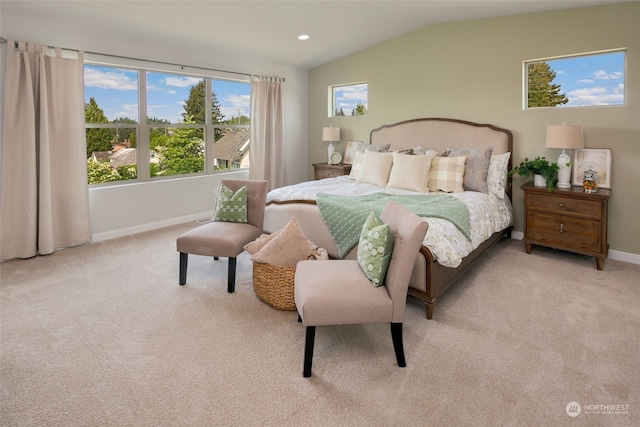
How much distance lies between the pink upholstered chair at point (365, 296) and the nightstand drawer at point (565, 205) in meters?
2.45

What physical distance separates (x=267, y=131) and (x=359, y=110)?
1.51 meters

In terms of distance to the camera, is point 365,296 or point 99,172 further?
point 99,172

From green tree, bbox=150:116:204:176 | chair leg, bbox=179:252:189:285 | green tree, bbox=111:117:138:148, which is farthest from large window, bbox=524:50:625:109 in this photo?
green tree, bbox=111:117:138:148

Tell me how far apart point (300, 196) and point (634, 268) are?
3.25m

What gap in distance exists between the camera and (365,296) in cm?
204

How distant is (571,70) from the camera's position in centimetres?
414

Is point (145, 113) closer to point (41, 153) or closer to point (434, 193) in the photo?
point (41, 153)

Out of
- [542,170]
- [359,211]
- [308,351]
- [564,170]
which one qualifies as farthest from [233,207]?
[564,170]

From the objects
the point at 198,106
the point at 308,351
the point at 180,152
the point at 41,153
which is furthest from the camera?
the point at 198,106

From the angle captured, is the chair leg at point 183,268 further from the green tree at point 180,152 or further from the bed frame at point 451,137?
the green tree at point 180,152

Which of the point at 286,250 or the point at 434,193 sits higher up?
the point at 434,193

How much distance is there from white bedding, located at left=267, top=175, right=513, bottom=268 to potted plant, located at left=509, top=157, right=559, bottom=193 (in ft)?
1.27

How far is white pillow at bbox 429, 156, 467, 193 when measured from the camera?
4.15 m

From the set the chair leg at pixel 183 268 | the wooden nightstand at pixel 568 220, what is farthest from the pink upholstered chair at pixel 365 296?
the wooden nightstand at pixel 568 220
